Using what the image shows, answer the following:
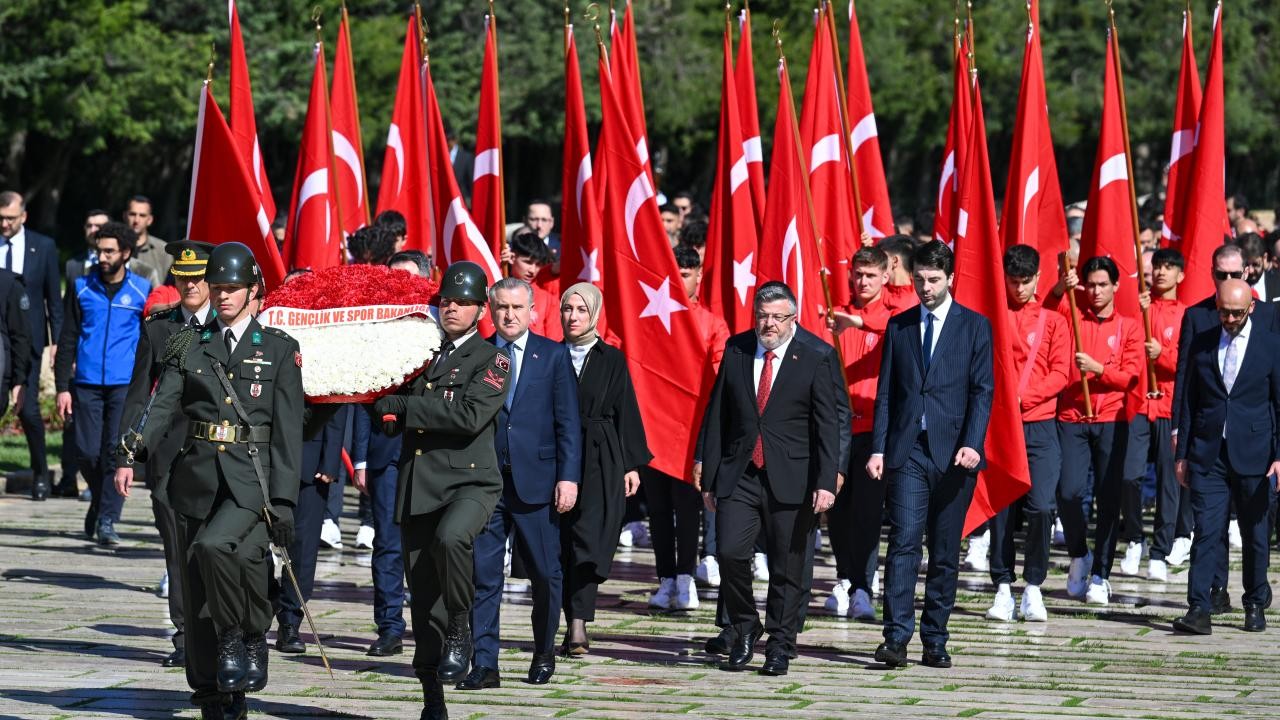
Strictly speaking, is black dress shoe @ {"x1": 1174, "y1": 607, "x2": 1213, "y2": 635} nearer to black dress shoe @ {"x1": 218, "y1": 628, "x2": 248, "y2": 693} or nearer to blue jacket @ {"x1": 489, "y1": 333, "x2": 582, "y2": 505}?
blue jacket @ {"x1": 489, "y1": 333, "x2": 582, "y2": 505}

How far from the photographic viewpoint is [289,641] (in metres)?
10.5

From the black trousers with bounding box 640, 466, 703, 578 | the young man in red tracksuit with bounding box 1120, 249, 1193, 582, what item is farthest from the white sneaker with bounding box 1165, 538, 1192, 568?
the black trousers with bounding box 640, 466, 703, 578

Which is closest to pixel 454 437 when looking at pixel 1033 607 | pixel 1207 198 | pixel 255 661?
pixel 255 661

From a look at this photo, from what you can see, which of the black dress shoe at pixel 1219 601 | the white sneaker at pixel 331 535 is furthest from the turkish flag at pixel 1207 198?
the white sneaker at pixel 331 535

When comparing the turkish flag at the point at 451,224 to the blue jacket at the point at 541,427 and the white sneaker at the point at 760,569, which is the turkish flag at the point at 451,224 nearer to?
the white sneaker at the point at 760,569

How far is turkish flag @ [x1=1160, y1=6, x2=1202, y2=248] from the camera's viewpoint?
15039mm

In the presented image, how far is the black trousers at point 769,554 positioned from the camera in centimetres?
1007

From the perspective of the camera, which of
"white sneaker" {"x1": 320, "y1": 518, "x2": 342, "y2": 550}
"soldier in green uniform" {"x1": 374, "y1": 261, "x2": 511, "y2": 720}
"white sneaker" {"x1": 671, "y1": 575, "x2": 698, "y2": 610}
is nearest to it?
"soldier in green uniform" {"x1": 374, "y1": 261, "x2": 511, "y2": 720}

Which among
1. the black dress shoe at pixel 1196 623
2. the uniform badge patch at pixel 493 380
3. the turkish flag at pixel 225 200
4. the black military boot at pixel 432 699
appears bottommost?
the black military boot at pixel 432 699

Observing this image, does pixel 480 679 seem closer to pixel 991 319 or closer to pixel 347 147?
pixel 991 319

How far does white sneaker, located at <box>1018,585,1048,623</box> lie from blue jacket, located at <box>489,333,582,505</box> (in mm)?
3546

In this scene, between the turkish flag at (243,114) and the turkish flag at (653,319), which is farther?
the turkish flag at (243,114)

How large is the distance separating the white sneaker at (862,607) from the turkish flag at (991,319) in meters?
0.80

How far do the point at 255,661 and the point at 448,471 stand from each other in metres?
1.16
